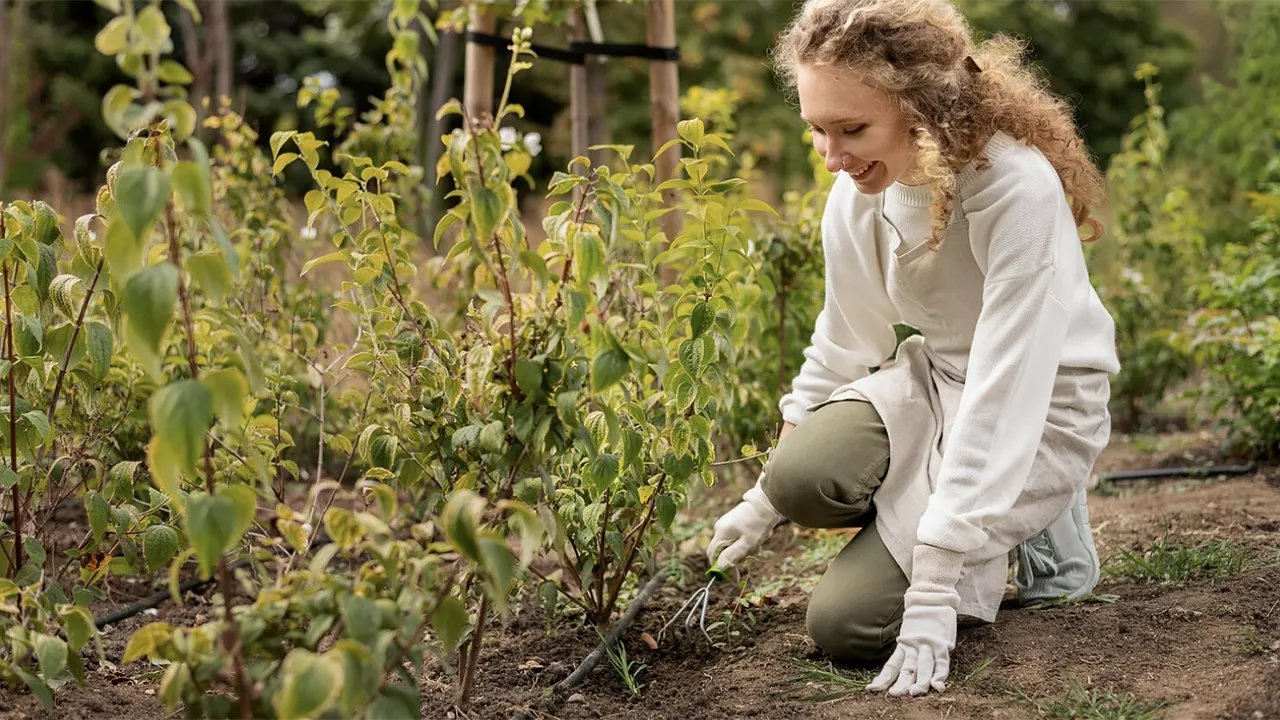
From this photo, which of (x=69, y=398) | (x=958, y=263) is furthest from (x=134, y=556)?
(x=958, y=263)

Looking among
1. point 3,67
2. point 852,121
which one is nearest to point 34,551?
point 852,121

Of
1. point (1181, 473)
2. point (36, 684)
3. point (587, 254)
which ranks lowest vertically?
point (1181, 473)

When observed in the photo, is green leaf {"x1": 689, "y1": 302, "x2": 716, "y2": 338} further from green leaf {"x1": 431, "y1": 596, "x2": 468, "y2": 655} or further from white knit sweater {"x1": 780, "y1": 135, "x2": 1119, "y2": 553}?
green leaf {"x1": 431, "y1": 596, "x2": 468, "y2": 655}

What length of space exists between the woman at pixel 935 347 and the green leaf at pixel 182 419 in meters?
1.21

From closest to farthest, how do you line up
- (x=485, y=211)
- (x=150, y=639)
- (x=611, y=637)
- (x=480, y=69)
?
(x=150, y=639)
(x=485, y=211)
(x=611, y=637)
(x=480, y=69)

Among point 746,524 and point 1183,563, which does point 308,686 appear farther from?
→ point 1183,563

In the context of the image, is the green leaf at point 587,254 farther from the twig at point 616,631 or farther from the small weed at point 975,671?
the small weed at point 975,671

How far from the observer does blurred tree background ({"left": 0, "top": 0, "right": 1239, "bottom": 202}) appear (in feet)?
37.0

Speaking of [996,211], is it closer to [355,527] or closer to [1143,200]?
[355,527]

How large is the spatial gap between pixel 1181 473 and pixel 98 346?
2.94 m

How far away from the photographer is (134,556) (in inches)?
82.4

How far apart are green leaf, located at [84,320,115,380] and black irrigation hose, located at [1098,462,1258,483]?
2682 millimetres

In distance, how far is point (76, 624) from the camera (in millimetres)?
1590

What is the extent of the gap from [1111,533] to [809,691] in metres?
1.14
